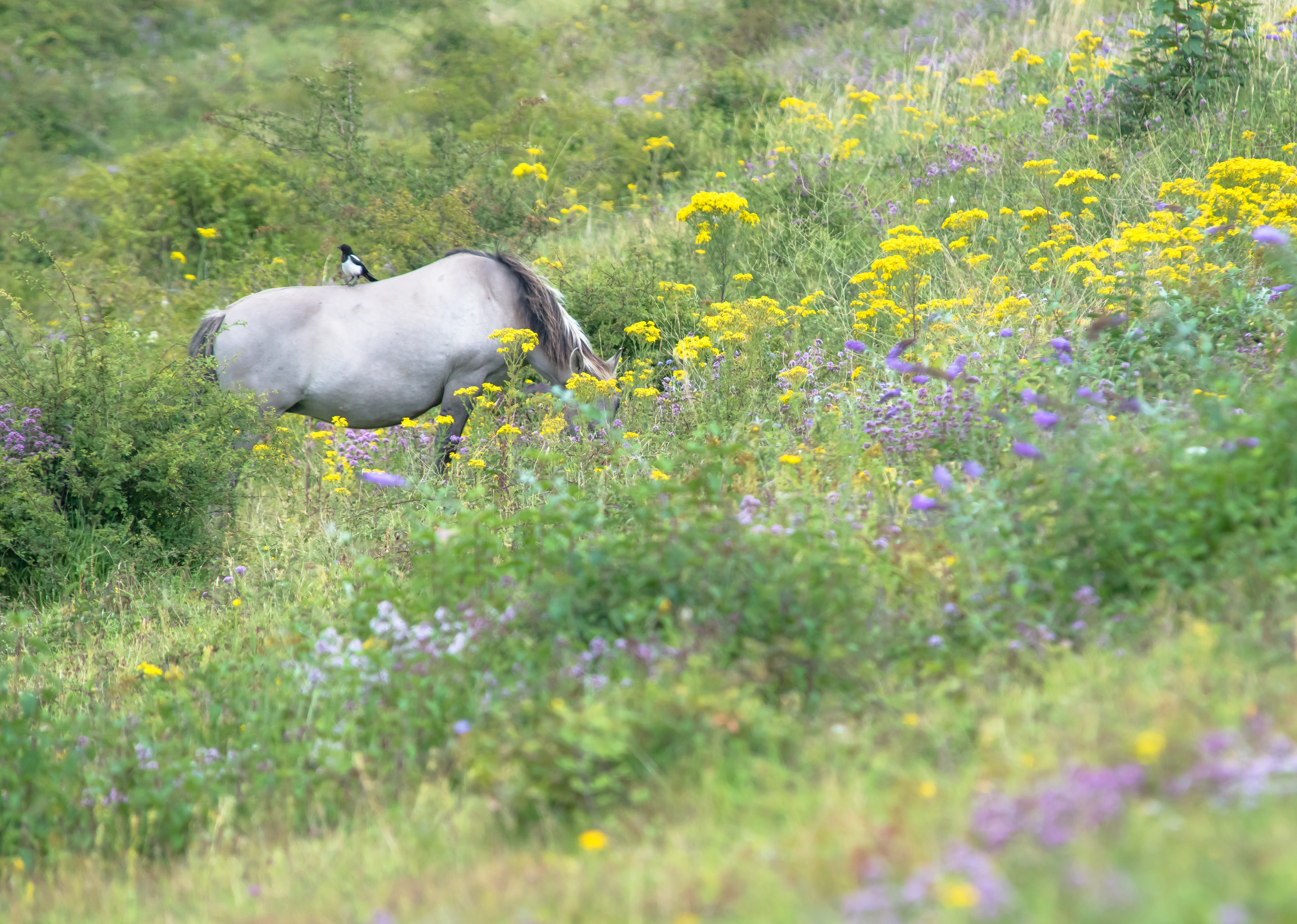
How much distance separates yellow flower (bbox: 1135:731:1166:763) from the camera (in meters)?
2.06

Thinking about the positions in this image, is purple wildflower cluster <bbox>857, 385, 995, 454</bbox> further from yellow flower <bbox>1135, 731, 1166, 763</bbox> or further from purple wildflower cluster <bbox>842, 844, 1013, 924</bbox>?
purple wildflower cluster <bbox>842, 844, 1013, 924</bbox>

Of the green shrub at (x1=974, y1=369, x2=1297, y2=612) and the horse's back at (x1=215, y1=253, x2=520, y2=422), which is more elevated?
the green shrub at (x1=974, y1=369, x2=1297, y2=612)

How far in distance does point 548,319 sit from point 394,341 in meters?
0.99

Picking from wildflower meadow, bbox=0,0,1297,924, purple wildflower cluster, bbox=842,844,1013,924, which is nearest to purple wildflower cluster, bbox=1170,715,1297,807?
wildflower meadow, bbox=0,0,1297,924

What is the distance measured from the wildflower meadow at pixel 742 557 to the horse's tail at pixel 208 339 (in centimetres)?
23

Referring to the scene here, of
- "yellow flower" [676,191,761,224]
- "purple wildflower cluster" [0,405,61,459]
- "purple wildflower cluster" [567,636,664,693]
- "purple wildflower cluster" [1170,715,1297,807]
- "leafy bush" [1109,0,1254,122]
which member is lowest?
"purple wildflower cluster" [0,405,61,459]

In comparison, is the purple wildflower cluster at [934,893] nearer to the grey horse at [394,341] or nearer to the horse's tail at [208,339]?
the grey horse at [394,341]

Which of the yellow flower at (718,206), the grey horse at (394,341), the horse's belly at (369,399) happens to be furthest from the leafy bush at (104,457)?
the yellow flower at (718,206)

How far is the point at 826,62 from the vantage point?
13648 mm

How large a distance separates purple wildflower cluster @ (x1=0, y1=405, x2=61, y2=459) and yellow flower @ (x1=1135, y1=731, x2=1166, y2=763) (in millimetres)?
5225

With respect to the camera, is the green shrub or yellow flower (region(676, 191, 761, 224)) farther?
yellow flower (region(676, 191, 761, 224))

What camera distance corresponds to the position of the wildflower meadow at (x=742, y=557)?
2283 mm

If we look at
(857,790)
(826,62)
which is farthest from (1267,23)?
(857,790)

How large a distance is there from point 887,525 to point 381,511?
3189mm
